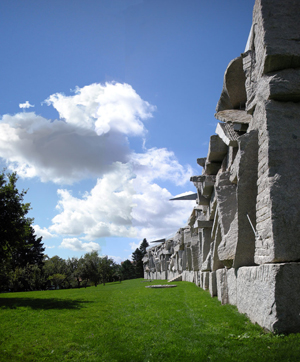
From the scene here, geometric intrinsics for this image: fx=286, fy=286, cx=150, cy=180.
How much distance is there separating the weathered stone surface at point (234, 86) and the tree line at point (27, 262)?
10842 mm

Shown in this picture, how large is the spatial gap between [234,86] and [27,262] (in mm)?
38878

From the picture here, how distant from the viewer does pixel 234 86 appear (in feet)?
32.8

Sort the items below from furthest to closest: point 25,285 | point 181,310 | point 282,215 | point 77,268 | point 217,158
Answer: point 77,268 → point 25,285 → point 217,158 → point 181,310 → point 282,215

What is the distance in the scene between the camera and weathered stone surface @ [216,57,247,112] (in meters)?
9.55

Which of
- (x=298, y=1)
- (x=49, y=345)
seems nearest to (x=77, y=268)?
(x=49, y=345)

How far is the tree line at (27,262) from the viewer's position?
13.6m

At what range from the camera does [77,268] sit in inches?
1649

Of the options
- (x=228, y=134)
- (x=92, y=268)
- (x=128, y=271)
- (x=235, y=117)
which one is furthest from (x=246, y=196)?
(x=128, y=271)

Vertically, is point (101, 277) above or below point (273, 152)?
below

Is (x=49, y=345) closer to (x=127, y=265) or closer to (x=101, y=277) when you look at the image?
(x=101, y=277)

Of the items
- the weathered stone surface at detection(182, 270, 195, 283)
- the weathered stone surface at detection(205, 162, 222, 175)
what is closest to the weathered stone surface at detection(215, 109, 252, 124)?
the weathered stone surface at detection(205, 162, 222, 175)

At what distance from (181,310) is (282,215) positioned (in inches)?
174

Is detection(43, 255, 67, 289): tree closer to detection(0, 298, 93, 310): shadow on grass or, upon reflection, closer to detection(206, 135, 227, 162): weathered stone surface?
detection(0, 298, 93, 310): shadow on grass

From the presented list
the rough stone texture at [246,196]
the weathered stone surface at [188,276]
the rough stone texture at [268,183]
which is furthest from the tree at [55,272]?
→ the rough stone texture at [246,196]
